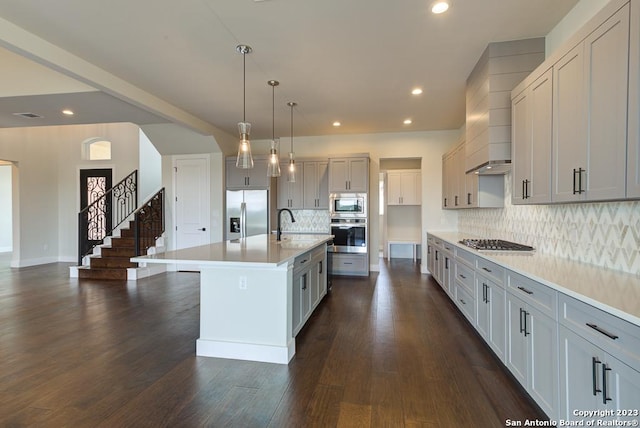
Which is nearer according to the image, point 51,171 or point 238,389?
point 238,389

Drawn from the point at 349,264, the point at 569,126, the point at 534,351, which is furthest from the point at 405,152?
the point at 534,351

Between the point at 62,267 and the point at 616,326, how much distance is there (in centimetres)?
963

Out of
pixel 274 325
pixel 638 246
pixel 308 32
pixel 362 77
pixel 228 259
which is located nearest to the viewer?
pixel 638 246

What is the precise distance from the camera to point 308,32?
9.54ft

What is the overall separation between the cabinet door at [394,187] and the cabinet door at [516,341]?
20.0 feet

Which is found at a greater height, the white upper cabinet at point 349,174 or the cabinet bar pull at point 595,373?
the white upper cabinet at point 349,174

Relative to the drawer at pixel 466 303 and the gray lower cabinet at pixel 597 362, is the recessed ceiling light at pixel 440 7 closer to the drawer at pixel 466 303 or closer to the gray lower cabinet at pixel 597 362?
the gray lower cabinet at pixel 597 362

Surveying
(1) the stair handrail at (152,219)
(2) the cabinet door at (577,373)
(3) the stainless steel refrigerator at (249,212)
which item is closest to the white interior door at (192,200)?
(1) the stair handrail at (152,219)

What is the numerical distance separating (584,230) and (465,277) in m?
1.35

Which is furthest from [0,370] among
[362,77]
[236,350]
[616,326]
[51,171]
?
[51,171]

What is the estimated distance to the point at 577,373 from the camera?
1.56 metres

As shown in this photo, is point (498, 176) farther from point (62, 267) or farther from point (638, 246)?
point (62, 267)

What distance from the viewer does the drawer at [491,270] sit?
2.48m

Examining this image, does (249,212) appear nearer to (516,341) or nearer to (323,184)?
(323,184)
